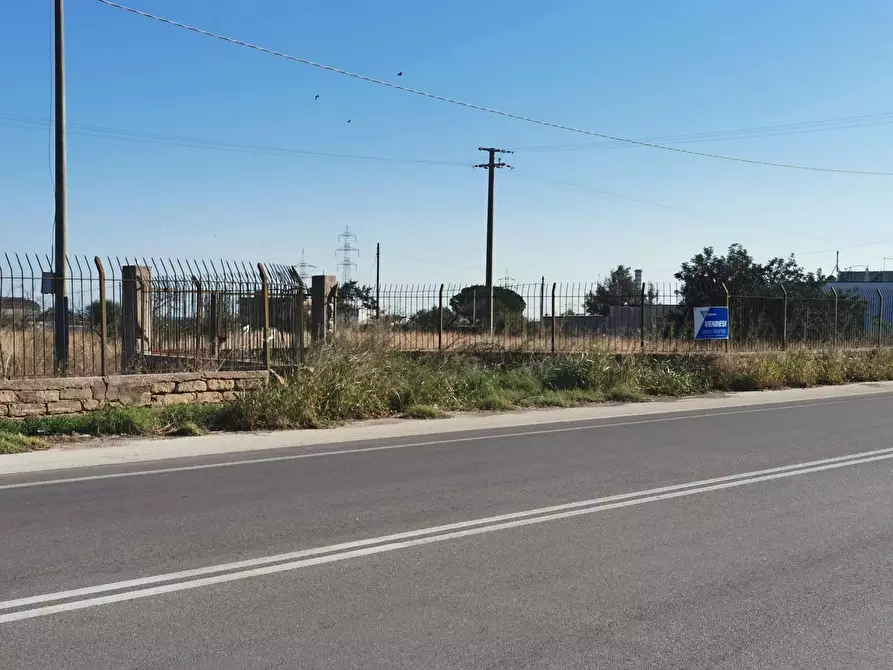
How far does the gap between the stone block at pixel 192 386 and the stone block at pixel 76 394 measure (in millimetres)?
1343

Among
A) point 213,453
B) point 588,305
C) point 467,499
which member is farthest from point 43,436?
point 588,305

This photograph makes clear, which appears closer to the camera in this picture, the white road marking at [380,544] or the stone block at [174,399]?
the white road marking at [380,544]

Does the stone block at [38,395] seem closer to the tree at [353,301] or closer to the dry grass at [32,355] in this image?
the dry grass at [32,355]

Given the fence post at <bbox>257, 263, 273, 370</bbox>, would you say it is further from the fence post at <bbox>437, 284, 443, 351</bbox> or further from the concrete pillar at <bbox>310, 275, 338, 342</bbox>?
the fence post at <bbox>437, 284, 443, 351</bbox>

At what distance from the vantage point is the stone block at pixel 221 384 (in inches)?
531

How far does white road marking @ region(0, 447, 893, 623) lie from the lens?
15.9ft

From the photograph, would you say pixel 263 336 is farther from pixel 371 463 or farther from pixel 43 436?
pixel 371 463

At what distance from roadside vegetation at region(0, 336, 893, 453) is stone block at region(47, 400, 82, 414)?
1.40 feet

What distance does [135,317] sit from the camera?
50.3 feet

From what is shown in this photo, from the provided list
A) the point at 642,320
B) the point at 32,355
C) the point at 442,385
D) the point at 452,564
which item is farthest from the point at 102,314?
the point at 642,320

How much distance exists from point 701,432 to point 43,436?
29.4 ft

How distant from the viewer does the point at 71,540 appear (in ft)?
20.0

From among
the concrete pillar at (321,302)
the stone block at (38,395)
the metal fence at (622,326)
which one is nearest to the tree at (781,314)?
the metal fence at (622,326)

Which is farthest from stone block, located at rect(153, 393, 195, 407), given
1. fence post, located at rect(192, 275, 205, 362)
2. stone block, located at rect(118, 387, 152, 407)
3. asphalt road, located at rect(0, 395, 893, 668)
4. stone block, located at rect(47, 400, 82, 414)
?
asphalt road, located at rect(0, 395, 893, 668)
